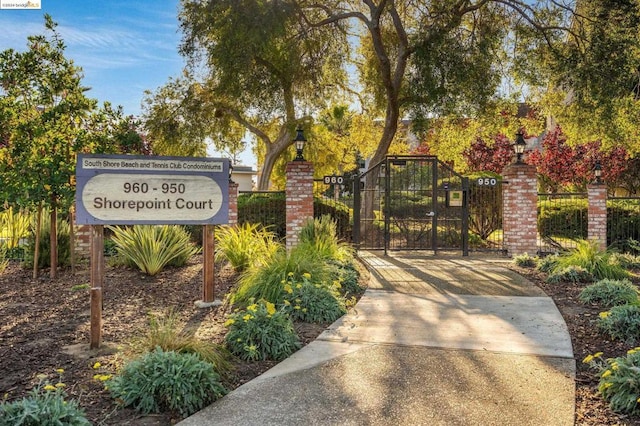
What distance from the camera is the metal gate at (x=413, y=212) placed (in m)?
11.4

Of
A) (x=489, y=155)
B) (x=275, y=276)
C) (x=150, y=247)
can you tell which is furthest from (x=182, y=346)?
(x=489, y=155)

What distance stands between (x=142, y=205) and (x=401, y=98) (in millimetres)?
10820

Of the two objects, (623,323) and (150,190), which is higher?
(150,190)

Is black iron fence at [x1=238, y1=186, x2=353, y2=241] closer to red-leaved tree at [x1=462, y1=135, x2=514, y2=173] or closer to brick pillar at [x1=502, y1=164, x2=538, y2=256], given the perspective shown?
brick pillar at [x1=502, y1=164, x2=538, y2=256]

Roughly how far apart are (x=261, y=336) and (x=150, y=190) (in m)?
1.88

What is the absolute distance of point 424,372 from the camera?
3838 millimetres

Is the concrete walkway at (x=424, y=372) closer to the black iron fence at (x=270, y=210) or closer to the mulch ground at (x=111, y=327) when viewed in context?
the mulch ground at (x=111, y=327)

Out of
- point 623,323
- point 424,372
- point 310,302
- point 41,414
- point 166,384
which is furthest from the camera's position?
point 310,302

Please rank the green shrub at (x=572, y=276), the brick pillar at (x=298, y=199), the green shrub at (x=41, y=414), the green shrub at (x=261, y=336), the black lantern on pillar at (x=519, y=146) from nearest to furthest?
the green shrub at (x=41, y=414), the green shrub at (x=261, y=336), the green shrub at (x=572, y=276), the brick pillar at (x=298, y=199), the black lantern on pillar at (x=519, y=146)

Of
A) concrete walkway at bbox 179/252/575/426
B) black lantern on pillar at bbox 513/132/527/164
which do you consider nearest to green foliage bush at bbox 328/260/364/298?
concrete walkway at bbox 179/252/575/426

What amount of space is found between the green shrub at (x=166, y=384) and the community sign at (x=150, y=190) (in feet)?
5.96

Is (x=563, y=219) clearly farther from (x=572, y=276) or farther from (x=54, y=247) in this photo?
(x=54, y=247)

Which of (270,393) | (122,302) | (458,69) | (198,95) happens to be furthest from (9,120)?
(198,95)

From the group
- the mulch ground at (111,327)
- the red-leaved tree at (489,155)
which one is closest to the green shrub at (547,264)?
the mulch ground at (111,327)
